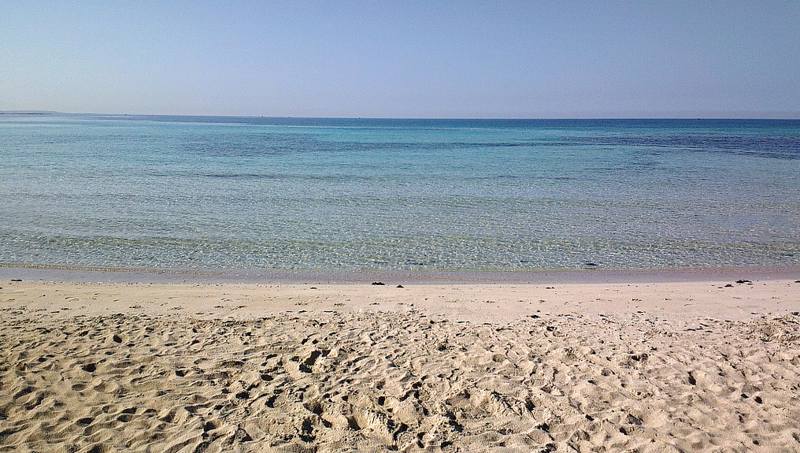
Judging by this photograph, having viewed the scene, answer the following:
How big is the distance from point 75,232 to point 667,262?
1600cm

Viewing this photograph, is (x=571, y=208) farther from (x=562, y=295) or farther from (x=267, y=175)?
(x=267, y=175)

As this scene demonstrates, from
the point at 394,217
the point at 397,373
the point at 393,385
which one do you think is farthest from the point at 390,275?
the point at 394,217

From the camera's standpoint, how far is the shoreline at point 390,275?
11219 mm

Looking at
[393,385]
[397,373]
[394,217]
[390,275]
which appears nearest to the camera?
[393,385]

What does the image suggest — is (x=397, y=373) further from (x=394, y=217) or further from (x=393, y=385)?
(x=394, y=217)

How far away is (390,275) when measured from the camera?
11.6 meters

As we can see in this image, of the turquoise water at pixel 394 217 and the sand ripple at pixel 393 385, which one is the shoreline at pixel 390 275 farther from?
the sand ripple at pixel 393 385

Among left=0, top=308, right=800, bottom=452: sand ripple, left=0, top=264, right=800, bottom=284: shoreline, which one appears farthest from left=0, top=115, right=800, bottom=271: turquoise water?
left=0, top=308, right=800, bottom=452: sand ripple

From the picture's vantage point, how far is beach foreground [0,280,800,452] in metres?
5.00

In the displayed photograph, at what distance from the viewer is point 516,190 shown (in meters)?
23.7

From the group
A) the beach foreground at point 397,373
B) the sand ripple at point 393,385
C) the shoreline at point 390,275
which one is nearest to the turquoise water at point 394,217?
the shoreline at point 390,275

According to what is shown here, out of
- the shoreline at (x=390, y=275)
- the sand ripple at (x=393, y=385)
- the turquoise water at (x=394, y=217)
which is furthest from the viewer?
the turquoise water at (x=394, y=217)

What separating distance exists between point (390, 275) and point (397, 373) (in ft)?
17.8

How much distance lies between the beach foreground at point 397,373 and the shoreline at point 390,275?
1764 mm
